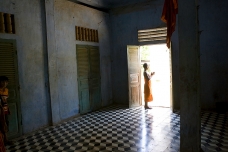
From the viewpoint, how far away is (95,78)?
7.11m

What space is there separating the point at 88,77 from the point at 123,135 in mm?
2898

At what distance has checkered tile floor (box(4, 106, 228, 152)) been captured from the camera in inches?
154

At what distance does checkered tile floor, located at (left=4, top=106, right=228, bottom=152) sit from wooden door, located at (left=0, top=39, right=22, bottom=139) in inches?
13.4

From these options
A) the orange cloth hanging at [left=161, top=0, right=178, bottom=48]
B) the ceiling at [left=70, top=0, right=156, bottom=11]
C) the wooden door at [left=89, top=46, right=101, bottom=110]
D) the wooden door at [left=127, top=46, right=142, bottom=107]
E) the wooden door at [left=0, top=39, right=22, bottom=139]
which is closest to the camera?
the orange cloth hanging at [left=161, top=0, right=178, bottom=48]

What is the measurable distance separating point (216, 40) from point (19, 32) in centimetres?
591

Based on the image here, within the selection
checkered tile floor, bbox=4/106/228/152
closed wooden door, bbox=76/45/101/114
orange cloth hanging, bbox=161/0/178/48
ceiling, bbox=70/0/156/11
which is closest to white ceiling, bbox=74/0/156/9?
ceiling, bbox=70/0/156/11

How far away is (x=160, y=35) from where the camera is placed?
682 centimetres

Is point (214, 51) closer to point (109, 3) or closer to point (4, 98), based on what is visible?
point (109, 3)

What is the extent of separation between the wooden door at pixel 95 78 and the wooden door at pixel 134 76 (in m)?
1.22

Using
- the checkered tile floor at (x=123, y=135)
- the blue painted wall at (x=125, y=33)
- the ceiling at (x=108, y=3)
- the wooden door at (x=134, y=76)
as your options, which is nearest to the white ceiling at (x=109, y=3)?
the ceiling at (x=108, y=3)

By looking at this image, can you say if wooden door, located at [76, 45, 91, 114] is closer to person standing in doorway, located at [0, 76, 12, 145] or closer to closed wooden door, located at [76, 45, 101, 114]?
closed wooden door, located at [76, 45, 101, 114]

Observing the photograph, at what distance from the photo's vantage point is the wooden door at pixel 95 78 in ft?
22.7

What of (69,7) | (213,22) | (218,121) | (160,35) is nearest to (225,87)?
(218,121)

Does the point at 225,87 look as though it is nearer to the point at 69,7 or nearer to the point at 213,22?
the point at 213,22
